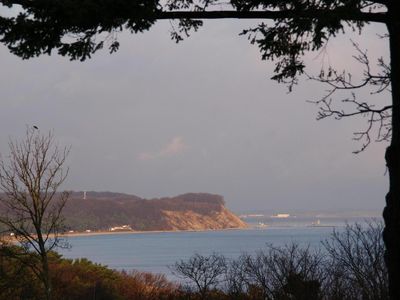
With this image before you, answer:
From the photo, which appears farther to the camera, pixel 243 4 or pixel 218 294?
pixel 218 294

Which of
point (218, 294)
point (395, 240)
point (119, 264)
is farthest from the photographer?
point (119, 264)

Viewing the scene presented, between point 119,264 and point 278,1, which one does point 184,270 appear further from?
point 119,264

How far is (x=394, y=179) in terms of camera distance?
8.54 meters

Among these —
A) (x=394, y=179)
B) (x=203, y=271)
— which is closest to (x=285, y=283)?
(x=203, y=271)

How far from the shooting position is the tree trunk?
27.5 feet

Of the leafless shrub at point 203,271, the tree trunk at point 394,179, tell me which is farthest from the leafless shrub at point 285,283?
the tree trunk at point 394,179

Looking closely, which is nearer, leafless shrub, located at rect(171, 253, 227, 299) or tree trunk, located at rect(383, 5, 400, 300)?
tree trunk, located at rect(383, 5, 400, 300)

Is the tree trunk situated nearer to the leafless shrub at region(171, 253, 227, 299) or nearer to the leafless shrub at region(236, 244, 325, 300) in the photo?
the leafless shrub at region(236, 244, 325, 300)

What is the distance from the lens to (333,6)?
28.5 feet

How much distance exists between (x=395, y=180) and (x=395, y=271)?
3.42 ft

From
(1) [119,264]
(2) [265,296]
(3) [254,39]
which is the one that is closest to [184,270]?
(2) [265,296]

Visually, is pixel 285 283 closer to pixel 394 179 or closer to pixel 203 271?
pixel 203 271

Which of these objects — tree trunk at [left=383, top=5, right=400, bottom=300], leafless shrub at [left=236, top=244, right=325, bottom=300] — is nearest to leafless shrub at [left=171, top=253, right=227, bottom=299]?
leafless shrub at [left=236, top=244, right=325, bottom=300]

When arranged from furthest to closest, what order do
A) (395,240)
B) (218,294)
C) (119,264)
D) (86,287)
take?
(119,264) < (86,287) < (218,294) < (395,240)
